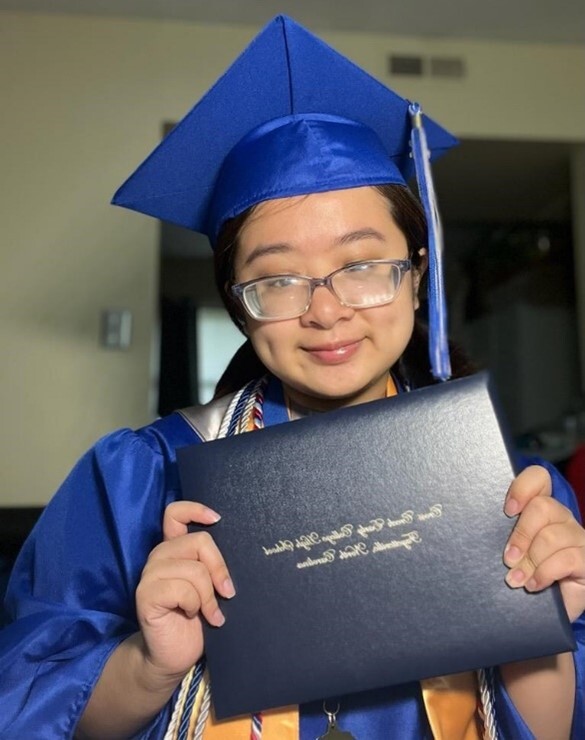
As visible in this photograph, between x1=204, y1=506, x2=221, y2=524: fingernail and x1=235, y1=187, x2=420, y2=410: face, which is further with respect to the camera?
x1=235, y1=187, x2=420, y2=410: face

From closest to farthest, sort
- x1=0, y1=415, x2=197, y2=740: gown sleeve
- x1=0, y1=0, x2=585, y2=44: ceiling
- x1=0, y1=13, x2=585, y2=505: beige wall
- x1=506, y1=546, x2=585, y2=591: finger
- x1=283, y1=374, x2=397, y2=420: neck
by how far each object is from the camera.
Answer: x1=506, y1=546, x2=585, y2=591: finger < x1=0, y1=415, x2=197, y2=740: gown sleeve < x1=283, y1=374, x2=397, y2=420: neck < x1=0, y1=13, x2=585, y2=505: beige wall < x1=0, y1=0, x2=585, y2=44: ceiling

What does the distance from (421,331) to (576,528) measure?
0.45 meters

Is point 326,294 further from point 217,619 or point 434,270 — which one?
point 217,619

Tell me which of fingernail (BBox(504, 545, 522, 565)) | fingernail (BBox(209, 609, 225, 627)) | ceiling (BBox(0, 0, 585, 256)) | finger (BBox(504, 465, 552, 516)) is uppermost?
ceiling (BBox(0, 0, 585, 256))

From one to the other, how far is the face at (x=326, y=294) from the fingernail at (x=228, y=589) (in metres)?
0.23

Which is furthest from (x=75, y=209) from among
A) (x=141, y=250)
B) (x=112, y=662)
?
(x=112, y=662)

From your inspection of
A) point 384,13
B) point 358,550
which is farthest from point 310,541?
point 384,13

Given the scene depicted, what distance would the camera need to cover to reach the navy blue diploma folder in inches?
26.6

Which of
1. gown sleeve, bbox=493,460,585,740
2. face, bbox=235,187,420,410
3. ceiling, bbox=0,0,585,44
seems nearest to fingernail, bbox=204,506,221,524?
face, bbox=235,187,420,410

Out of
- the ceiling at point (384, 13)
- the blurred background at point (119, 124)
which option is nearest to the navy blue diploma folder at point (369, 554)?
the blurred background at point (119, 124)

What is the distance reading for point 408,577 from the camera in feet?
2.27

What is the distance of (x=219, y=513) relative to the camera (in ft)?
2.40

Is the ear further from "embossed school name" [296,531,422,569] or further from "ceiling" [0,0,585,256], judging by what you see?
"ceiling" [0,0,585,256]

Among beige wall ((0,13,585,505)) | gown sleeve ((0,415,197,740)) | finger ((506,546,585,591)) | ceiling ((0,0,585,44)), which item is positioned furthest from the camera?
ceiling ((0,0,585,44))
